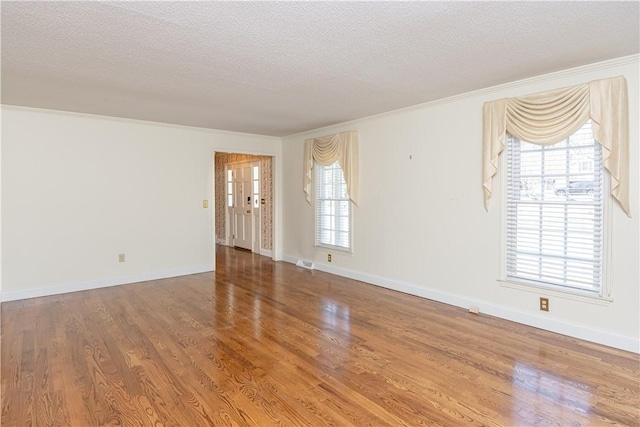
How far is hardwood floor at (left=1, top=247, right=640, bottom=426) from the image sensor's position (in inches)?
81.9

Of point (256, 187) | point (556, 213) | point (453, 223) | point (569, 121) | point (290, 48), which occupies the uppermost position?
point (290, 48)

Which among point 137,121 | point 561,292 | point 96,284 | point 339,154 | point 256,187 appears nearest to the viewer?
point 561,292

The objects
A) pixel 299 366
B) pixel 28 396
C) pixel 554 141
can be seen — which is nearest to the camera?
pixel 28 396

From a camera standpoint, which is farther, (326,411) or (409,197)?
(409,197)

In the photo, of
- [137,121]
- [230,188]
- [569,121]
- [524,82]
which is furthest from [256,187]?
[569,121]

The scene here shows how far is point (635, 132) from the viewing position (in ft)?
9.36

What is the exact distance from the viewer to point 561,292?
3.28 metres

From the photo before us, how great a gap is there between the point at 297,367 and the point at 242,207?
5.87 metres

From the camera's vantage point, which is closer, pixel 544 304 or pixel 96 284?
pixel 544 304

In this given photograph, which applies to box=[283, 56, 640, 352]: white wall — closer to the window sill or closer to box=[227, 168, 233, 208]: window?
the window sill

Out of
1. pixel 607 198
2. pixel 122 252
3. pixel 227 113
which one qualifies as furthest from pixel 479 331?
pixel 122 252

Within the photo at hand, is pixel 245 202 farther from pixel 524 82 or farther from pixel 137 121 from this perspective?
pixel 524 82

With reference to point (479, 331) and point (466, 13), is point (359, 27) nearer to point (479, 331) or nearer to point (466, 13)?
point (466, 13)

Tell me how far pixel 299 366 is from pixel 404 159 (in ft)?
9.74
